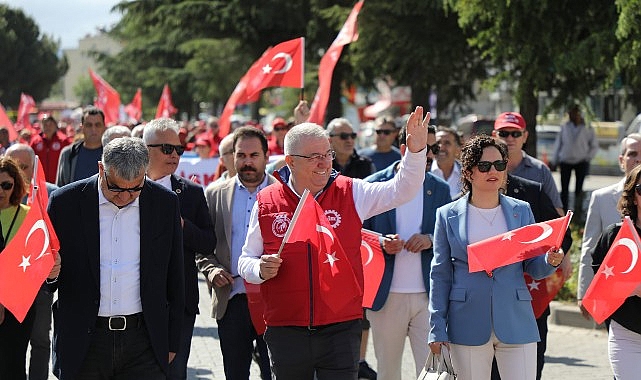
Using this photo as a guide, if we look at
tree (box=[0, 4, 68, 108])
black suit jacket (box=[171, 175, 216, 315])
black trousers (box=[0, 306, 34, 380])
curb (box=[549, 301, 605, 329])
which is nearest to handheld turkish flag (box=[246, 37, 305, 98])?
curb (box=[549, 301, 605, 329])

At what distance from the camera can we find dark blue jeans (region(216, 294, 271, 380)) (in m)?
7.34

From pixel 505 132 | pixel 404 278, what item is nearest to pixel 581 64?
pixel 505 132

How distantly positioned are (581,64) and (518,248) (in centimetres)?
925

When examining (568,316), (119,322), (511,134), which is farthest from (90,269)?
(568,316)

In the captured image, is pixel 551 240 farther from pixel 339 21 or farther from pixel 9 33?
pixel 9 33

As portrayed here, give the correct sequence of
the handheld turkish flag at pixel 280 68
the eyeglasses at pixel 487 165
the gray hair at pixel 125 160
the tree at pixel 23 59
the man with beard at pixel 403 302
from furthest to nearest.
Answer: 1. the tree at pixel 23 59
2. the handheld turkish flag at pixel 280 68
3. the man with beard at pixel 403 302
4. the eyeglasses at pixel 487 165
5. the gray hair at pixel 125 160

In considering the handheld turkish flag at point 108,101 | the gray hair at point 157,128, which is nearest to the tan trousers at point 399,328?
the gray hair at point 157,128

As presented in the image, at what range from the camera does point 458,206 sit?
6.54 meters

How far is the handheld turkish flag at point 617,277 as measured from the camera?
20.7 feet

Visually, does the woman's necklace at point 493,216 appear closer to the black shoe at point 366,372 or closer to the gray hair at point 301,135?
the gray hair at point 301,135

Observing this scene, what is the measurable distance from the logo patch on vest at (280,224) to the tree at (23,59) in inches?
2478

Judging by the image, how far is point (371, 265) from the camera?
7.62 m

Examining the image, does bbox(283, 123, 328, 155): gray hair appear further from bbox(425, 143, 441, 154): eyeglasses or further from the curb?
the curb

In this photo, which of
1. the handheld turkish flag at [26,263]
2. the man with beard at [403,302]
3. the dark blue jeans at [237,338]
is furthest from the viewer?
the man with beard at [403,302]
